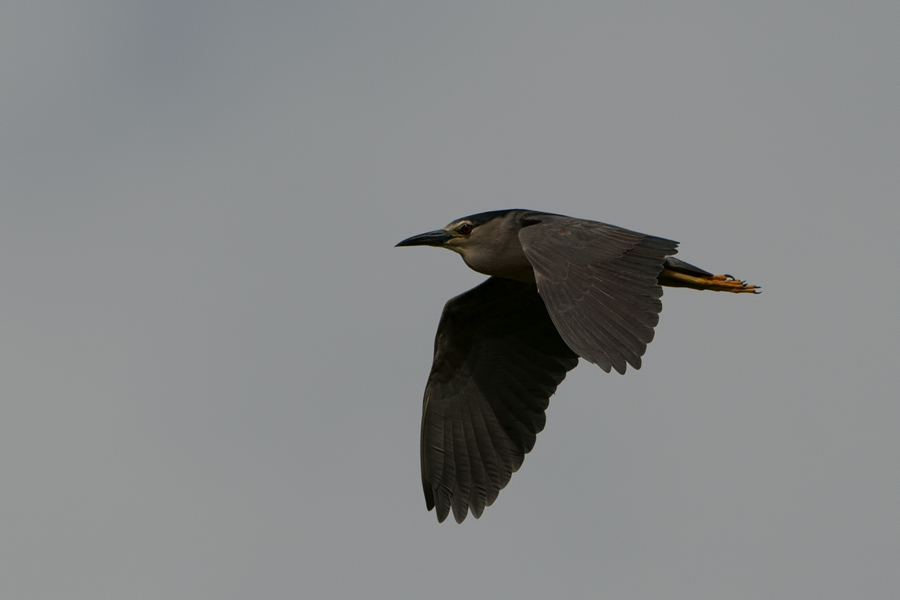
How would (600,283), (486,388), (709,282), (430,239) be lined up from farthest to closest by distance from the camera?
(486,388) → (430,239) → (709,282) → (600,283)

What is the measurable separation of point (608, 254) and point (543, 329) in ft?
7.60

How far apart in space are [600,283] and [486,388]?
2845 millimetres

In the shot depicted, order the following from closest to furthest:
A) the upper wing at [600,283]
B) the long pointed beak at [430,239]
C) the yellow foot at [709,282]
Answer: the upper wing at [600,283], the yellow foot at [709,282], the long pointed beak at [430,239]

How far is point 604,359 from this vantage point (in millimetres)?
6852

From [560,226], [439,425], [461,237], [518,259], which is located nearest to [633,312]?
[560,226]

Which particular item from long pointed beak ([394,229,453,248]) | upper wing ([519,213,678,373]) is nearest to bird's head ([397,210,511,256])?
long pointed beak ([394,229,453,248])

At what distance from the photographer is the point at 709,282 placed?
354 inches

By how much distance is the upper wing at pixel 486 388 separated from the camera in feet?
32.1

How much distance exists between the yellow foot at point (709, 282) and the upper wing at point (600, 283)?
78 cm

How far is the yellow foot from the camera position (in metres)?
8.88

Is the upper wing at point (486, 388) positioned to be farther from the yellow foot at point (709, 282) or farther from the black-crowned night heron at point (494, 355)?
the yellow foot at point (709, 282)

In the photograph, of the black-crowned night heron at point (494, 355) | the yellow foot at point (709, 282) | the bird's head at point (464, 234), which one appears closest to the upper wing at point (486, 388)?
the black-crowned night heron at point (494, 355)

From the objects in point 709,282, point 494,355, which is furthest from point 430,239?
point 709,282

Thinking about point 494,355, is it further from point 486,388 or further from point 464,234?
point 464,234
